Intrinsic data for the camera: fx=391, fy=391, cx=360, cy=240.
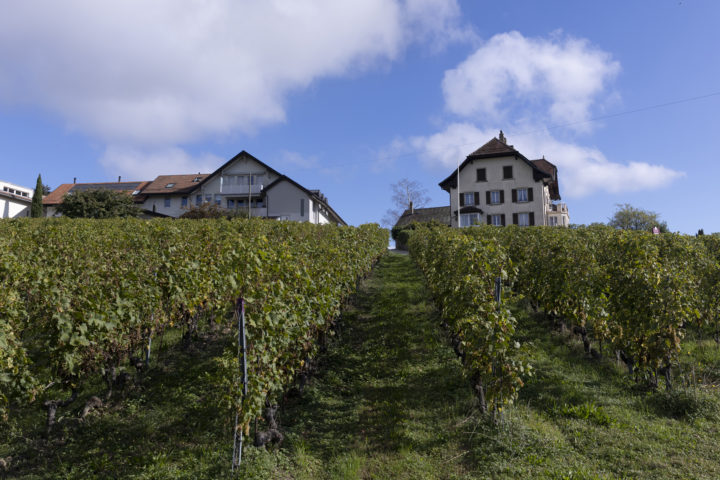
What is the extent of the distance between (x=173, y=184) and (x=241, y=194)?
31.7 feet

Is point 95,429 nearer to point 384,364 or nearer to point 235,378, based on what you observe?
point 235,378

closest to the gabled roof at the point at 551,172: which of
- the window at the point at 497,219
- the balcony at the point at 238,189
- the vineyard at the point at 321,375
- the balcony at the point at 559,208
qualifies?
the window at the point at 497,219

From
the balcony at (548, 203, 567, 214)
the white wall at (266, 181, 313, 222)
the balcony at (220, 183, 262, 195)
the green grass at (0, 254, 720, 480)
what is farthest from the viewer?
the balcony at (548, 203, 567, 214)

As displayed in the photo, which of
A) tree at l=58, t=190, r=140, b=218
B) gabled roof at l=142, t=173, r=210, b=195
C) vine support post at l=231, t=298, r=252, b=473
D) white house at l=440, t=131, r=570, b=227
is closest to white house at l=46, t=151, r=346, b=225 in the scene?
gabled roof at l=142, t=173, r=210, b=195

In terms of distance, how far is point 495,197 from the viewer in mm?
37031

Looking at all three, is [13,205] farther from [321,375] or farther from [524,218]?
[524,218]

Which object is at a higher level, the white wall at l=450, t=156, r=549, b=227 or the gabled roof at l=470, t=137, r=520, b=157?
the gabled roof at l=470, t=137, r=520, b=157

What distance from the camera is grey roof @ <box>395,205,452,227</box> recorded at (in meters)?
49.7

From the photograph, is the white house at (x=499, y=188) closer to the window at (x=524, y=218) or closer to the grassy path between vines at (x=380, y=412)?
the window at (x=524, y=218)

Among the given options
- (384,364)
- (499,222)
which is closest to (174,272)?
(384,364)

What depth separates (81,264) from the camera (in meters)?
6.16

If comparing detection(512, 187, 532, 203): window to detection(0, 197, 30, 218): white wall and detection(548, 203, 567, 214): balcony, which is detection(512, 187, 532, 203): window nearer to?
detection(548, 203, 567, 214): balcony

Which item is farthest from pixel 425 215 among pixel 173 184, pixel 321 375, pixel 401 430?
pixel 401 430

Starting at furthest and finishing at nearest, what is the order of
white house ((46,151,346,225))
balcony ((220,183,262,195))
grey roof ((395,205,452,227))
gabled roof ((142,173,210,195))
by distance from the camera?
1. grey roof ((395,205,452,227))
2. gabled roof ((142,173,210,195))
3. balcony ((220,183,262,195))
4. white house ((46,151,346,225))
